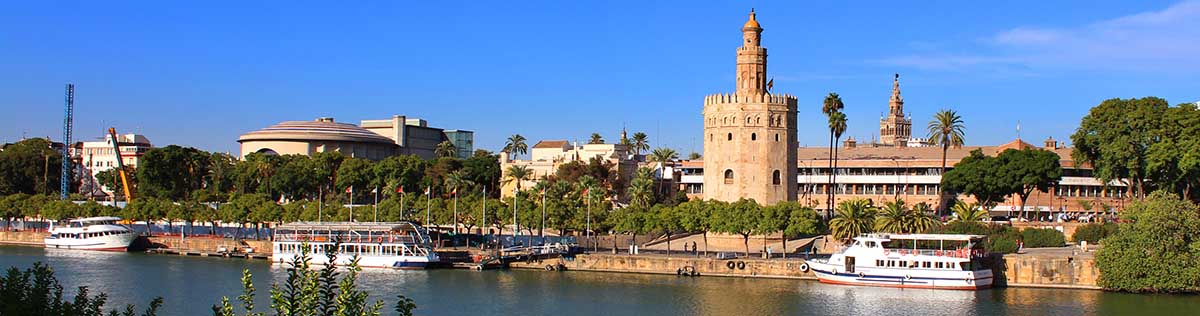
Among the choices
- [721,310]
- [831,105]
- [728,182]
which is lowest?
[721,310]

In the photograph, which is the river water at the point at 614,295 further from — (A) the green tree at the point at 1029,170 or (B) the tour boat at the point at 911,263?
(A) the green tree at the point at 1029,170

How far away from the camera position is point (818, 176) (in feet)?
323

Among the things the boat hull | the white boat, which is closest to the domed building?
the white boat

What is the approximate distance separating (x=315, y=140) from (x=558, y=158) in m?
38.2

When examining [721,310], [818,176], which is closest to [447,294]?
[721,310]

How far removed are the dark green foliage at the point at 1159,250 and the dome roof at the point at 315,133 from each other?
101 meters

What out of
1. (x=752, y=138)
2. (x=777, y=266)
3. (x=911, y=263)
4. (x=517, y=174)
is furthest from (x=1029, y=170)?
Answer: (x=517, y=174)

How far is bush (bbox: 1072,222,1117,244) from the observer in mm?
64938

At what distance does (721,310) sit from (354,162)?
67.0m

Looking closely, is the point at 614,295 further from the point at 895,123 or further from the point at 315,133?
the point at 895,123

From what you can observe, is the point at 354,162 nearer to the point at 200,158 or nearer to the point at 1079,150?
the point at 200,158

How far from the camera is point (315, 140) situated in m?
140

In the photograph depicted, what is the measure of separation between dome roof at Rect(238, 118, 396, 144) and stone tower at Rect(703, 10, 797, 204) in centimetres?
7021

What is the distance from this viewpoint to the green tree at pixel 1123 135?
66.9 meters
